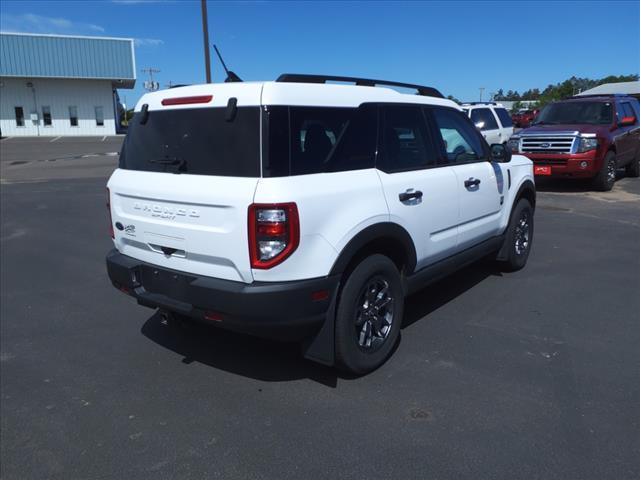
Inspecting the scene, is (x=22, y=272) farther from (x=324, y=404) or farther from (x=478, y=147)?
(x=478, y=147)

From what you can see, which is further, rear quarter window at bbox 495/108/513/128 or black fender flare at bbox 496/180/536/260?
rear quarter window at bbox 495/108/513/128

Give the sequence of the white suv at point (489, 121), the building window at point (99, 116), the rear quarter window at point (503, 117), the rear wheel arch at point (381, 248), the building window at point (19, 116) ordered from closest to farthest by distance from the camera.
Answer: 1. the rear wheel arch at point (381, 248)
2. the white suv at point (489, 121)
3. the rear quarter window at point (503, 117)
4. the building window at point (19, 116)
5. the building window at point (99, 116)

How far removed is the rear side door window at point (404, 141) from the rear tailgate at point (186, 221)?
1.20m

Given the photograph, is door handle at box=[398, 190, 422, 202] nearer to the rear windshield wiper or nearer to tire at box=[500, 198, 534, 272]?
the rear windshield wiper

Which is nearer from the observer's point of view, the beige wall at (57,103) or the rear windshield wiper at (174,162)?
the rear windshield wiper at (174,162)

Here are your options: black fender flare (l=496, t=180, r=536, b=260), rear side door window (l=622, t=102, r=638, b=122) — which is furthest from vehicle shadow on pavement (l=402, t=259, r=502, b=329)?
rear side door window (l=622, t=102, r=638, b=122)

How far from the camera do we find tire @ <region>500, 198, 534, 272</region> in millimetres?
5578

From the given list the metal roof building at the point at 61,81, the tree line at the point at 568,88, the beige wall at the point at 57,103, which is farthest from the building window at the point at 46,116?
the tree line at the point at 568,88

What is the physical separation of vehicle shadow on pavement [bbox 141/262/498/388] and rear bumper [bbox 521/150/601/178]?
7.48 metres

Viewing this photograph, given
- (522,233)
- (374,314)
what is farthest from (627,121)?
(374,314)

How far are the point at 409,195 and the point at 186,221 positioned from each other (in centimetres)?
158

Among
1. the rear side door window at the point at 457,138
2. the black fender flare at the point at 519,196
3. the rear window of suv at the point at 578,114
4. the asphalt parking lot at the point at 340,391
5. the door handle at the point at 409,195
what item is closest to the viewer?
the asphalt parking lot at the point at 340,391

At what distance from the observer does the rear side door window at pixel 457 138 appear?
450 centimetres

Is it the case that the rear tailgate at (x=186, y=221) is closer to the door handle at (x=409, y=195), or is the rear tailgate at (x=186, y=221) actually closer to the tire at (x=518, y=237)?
the door handle at (x=409, y=195)
